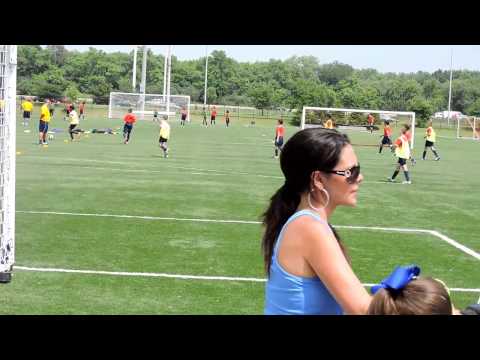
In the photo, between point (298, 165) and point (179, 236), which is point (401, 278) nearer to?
point (298, 165)

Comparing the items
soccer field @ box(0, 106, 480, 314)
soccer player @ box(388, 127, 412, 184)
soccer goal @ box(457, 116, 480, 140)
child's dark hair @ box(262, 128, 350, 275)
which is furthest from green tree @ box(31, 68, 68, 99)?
child's dark hair @ box(262, 128, 350, 275)

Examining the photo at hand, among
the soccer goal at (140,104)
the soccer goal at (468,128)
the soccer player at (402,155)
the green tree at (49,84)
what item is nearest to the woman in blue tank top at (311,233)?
the soccer player at (402,155)

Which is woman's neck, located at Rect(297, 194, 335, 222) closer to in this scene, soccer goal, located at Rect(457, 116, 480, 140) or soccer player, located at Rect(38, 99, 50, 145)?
soccer player, located at Rect(38, 99, 50, 145)

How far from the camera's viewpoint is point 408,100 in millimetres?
115562

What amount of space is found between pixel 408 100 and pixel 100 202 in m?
106

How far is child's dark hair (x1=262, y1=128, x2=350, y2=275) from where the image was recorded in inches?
105

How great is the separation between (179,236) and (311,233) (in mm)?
8980

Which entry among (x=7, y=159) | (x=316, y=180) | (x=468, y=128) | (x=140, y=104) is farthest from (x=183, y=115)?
(x=316, y=180)

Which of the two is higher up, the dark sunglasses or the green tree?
the green tree

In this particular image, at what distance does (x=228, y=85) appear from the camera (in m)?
133

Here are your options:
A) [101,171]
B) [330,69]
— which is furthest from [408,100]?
[101,171]

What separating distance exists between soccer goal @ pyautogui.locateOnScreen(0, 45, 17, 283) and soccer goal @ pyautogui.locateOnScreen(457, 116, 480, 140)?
63.4 metres
